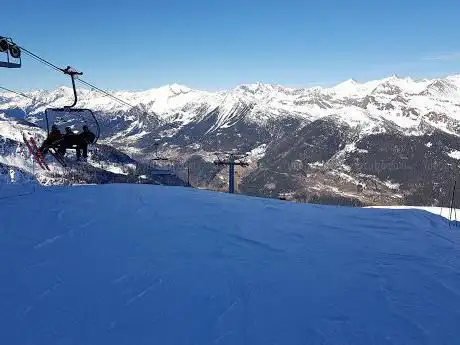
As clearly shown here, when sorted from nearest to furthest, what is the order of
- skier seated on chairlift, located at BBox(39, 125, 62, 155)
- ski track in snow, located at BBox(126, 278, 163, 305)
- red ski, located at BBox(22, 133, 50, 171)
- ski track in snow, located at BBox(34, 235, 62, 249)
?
1. ski track in snow, located at BBox(126, 278, 163, 305)
2. ski track in snow, located at BBox(34, 235, 62, 249)
3. skier seated on chairlift, located at BBox(39, 125, 62, 155)
4. red ski, located at BBox(22, 133, 50, 171)

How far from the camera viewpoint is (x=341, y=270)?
9.67m

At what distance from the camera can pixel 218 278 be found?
29.6 ft

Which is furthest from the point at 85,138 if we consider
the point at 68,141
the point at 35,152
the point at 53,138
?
the point at 35,152

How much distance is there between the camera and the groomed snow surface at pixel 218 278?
277 inches

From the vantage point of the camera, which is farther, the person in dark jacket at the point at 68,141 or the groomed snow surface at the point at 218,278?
the person in dark jacket at the point at 68,141

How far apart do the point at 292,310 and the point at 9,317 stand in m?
4.65

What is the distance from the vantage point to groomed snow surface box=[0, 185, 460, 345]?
7043 millimetres

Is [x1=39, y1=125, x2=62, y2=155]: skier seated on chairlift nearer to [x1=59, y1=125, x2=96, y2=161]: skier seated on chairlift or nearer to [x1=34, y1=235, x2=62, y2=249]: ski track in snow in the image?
[x1=59, y1=125, x2=96, y2=161]: skier seated on chairlift

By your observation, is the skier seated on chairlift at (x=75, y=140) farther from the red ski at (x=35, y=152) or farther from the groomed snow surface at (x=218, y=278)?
the groomed snow surface at (x=218, y=278)

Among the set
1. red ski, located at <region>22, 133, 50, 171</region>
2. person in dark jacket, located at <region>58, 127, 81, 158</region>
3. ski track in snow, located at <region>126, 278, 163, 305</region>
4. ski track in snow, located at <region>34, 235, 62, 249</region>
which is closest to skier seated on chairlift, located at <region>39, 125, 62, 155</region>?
person in dark jacket, located at <region>58, 127, 81, 158</region>

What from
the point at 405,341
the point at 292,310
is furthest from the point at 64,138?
the point at 405,341

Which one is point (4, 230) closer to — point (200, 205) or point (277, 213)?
point (200, 205)

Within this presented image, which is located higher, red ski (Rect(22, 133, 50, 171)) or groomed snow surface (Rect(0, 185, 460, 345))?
red ski (Rect(22, 133, 50, 171))

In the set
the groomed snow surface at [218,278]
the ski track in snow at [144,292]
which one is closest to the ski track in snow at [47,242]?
the groomed snow surface at [218,278]
